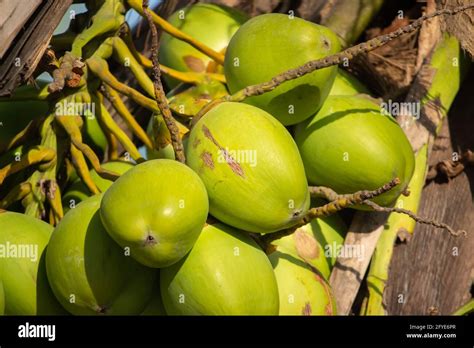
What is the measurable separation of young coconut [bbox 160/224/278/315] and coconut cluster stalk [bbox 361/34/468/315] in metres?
0.34

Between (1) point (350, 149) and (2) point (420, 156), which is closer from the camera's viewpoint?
(1) point (350, 149)

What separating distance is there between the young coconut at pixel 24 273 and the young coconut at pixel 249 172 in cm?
25

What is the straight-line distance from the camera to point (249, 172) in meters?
1.19

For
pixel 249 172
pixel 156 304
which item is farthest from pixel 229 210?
pixel 156 304

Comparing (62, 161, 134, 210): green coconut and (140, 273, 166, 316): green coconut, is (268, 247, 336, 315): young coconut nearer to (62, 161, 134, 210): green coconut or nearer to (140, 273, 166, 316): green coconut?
(140, 273, 166, 316): green coconut

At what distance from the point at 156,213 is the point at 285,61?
0.34 metres

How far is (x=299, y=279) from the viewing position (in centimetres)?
131

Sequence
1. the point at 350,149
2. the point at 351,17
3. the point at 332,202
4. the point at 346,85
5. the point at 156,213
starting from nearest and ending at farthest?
the point at 156,213 → the point at 332,202 → the point at 350,149 → the point at 346,85 → the point at 351,17

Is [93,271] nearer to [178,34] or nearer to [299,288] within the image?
[299,288]

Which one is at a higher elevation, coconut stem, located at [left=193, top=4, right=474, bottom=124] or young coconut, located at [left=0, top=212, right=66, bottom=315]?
coconut stem, located at [left=193, top=4, right=474, bottom=124]

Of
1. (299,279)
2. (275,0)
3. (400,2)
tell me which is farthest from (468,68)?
(299,279)

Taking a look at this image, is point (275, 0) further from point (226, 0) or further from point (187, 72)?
point (187, 72)

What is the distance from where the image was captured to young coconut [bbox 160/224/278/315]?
1.17 m

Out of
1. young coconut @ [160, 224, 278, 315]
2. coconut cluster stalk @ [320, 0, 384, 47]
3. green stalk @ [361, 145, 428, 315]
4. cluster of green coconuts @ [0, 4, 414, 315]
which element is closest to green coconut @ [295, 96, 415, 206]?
cluster of green coconuts @ [0, 4, 414, 315]
